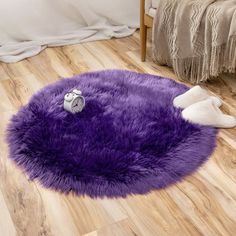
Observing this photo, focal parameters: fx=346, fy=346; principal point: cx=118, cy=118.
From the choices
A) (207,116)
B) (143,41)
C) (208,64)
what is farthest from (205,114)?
(143,41)

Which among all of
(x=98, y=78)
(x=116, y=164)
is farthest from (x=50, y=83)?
(x=116, y=164)

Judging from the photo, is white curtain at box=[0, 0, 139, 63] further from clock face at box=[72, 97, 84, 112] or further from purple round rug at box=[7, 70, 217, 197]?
clock face at box=[72, 97, 84, 112]

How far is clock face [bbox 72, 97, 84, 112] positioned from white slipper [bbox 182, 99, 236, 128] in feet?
1.61

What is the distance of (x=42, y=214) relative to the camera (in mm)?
1189

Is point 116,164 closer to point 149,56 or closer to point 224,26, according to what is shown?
point 224,26

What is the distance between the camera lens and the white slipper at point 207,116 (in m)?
1.58

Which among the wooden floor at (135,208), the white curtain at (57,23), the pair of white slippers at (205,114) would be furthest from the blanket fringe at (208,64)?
the white curtain at (57,23)

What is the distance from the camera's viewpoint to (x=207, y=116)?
1.58 metres

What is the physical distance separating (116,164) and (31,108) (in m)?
0.61

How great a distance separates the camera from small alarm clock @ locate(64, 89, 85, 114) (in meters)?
1.64

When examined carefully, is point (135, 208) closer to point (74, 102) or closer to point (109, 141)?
point (109, 141)

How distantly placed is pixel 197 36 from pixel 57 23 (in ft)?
3.87

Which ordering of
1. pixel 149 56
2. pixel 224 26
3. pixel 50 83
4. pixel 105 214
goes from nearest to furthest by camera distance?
pixel 105 214
pixel 224 26
pixel 50 83
pixel 149 56

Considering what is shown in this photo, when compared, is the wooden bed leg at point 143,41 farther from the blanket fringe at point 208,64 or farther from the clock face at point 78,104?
the clock face at point 78,104
